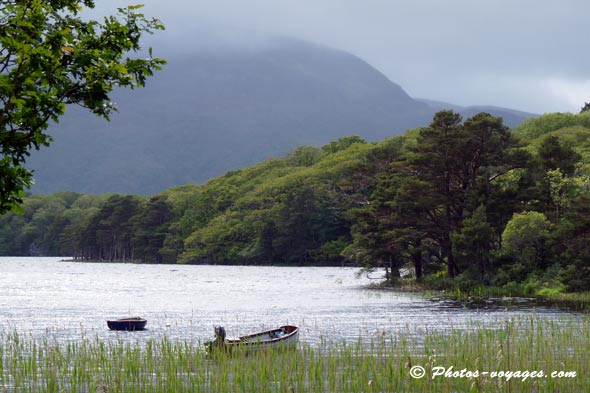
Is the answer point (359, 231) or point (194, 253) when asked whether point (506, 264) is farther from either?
point (194, 253)

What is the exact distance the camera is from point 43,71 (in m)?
11.7

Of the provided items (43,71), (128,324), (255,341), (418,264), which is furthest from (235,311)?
(43,71)

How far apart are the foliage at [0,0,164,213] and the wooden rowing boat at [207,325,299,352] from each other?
49.8 ft

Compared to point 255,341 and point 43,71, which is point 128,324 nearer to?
point 255,341

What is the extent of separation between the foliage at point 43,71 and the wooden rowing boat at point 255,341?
15164 mm

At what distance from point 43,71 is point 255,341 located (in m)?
18.9

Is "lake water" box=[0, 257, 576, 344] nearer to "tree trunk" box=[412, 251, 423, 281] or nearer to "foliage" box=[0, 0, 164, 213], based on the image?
"tree trunk" box=[412, 251, 423, 281]

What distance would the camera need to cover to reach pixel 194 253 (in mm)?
184500

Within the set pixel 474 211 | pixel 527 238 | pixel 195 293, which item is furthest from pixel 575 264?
pixel 195 293

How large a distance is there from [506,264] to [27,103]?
61.3 m

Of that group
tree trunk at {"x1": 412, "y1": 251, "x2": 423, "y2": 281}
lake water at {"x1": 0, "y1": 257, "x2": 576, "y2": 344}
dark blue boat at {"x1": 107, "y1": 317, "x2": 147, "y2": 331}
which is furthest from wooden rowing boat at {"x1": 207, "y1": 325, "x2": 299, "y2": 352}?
tree trunk at {"x1": 412, "y1": 251, "x2": 423, "y2": 281}

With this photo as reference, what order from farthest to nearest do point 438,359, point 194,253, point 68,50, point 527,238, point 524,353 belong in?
point 194,253
point 527,238
point 438,359
point 524,353
point 68,50

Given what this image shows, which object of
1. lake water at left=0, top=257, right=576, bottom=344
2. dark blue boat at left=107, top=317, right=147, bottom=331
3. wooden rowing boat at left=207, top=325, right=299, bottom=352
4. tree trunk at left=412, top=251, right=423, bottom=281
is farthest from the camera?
tree trunk at left=412, top=251, right=423, bottom=281

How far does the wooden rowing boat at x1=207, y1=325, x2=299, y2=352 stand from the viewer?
27234 mm
